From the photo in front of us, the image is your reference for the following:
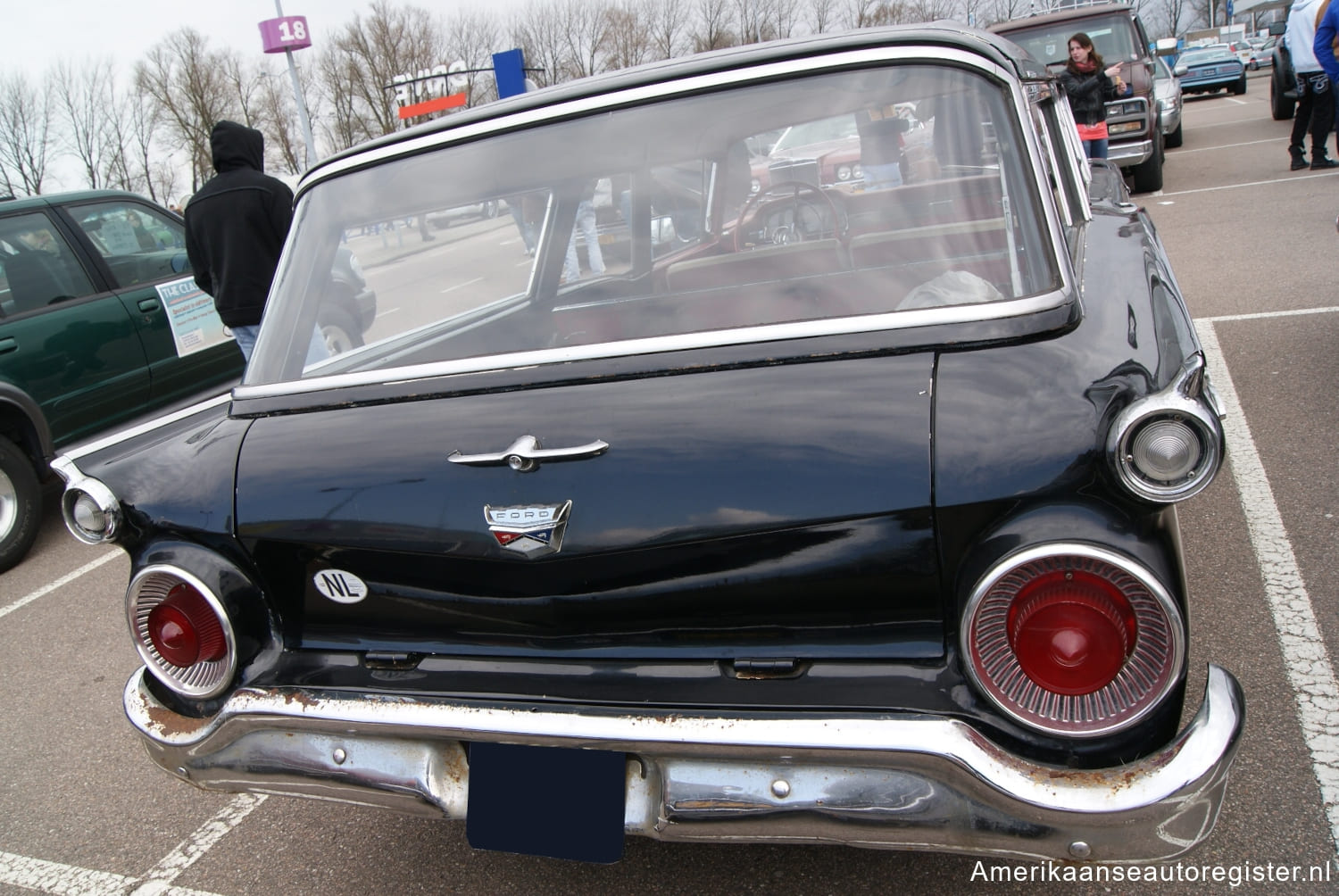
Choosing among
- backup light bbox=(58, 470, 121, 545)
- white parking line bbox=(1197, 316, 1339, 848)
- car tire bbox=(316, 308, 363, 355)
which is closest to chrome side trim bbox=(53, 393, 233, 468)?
backup light bbox=(58, 470, 121, 545)

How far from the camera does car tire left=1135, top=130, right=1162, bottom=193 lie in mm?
10875

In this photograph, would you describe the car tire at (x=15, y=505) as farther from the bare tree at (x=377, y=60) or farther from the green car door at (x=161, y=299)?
the bare tree at (x=377, y=60)

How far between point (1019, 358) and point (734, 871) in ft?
4.35

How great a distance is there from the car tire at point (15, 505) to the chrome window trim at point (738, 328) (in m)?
3.66

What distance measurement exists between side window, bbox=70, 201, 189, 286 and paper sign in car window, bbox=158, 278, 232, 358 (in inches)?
4.4

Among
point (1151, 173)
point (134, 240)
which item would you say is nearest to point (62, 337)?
point (134, 240)

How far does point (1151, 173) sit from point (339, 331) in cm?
1098

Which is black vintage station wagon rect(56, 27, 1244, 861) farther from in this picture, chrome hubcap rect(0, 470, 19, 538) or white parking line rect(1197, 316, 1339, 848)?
chrome hubcap rect(0, 470, 19, 538)

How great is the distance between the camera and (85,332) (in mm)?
5555

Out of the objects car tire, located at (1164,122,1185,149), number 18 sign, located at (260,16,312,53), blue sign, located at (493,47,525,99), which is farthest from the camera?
number 18 sign, located at (260,16,312,53)

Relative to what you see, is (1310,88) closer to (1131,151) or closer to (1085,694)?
(1131,151)

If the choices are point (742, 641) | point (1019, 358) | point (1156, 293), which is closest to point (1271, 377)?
point (1156, 293)

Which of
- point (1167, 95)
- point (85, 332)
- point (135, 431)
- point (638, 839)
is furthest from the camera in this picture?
point (1167, 95)

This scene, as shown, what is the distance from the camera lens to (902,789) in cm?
162
